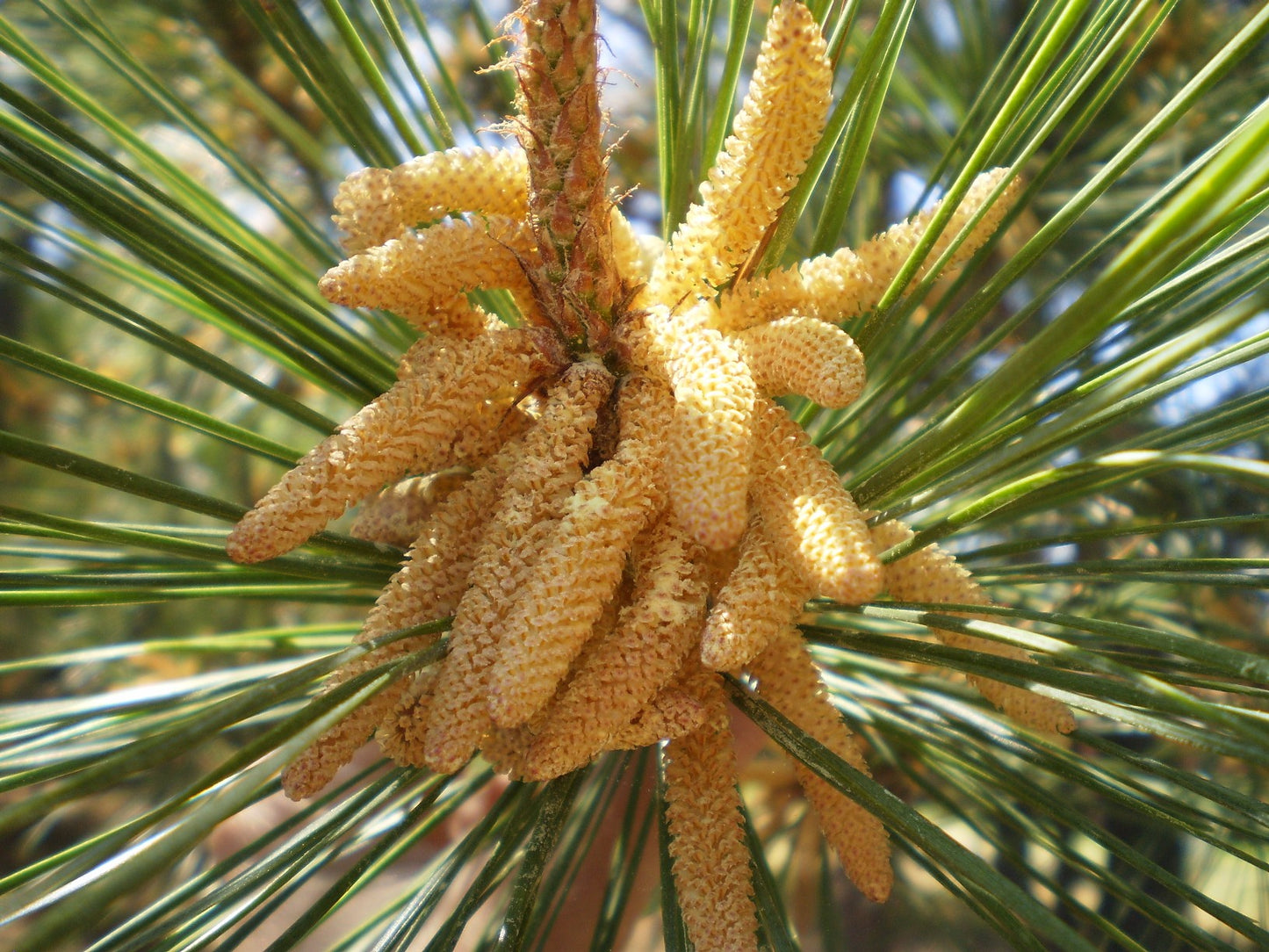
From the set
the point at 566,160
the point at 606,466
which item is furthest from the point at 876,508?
the point at 566,160

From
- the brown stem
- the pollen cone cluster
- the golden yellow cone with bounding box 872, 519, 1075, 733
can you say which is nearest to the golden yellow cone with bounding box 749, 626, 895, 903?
the pollen cone cluster

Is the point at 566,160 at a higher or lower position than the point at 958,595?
higher

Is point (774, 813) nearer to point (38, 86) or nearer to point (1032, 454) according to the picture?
point (1032, 454)

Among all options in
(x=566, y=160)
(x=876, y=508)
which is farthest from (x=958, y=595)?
(x=566, y=160)

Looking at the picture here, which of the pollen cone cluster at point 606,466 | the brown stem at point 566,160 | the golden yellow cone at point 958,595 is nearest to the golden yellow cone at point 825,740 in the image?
the pollen cone cluster at point 606,466

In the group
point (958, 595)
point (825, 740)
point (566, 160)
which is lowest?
point (825, 740)

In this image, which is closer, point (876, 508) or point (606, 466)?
point (606, 466)

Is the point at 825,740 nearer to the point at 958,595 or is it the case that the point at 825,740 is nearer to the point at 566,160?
the point at 958,595

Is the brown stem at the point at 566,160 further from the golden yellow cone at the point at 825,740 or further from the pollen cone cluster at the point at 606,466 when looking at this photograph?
the golden yellow cone at the point at 825,740
